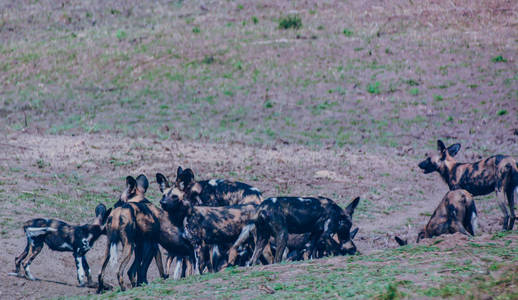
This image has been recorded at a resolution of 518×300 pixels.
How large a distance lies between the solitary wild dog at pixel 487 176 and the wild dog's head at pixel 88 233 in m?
5.37

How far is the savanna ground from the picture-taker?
709cm

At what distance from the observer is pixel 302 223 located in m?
9.30

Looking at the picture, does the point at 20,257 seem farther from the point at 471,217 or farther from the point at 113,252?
the point at 471,217

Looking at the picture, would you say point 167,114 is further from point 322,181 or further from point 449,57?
point 449,57

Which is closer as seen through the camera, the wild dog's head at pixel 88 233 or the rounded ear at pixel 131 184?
the wild dog's head at pixel 88 233

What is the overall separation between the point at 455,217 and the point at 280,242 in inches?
85.4

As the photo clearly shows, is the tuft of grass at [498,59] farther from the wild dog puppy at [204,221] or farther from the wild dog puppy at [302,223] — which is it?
the wild dog puppy at [204,221]

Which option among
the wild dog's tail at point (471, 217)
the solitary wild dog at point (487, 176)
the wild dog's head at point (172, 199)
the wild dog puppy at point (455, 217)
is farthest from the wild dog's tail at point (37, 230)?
the solitary wild dog at point (487, 176)

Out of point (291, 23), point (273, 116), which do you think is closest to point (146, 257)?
point (273, 116)

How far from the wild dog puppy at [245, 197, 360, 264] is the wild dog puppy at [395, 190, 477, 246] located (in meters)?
0.83

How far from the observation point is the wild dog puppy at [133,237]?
27.4ft

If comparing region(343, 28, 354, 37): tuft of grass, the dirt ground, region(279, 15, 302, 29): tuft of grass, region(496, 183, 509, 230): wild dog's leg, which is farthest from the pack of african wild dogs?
region(279, 15, 302, 29): tuft of grass

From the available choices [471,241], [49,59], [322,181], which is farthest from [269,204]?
[49,59]

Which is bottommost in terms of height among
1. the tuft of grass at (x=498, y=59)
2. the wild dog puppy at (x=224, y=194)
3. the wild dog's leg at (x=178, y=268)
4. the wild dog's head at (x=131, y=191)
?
the wild dog's leg at (x=178, y=268)
